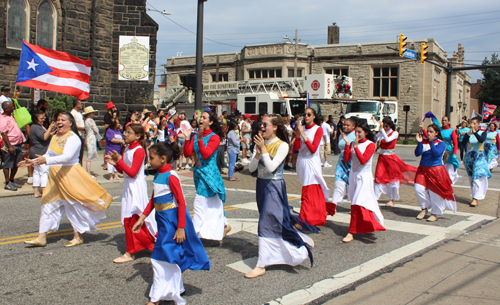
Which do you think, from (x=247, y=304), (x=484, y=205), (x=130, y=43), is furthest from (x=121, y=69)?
(x=247, y=304)

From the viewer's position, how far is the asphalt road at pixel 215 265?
380 cm

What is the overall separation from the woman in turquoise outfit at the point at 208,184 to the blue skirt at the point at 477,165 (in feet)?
19.0

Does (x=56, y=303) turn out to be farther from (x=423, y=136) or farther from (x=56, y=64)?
(x=56, y=64)

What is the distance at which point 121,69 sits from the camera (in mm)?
16656

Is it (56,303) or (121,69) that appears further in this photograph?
(121,69)

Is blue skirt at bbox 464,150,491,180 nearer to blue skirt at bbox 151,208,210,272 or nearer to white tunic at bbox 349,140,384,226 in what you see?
white tunic at bbox 349,140,384,226

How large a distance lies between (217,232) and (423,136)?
14.1 feet

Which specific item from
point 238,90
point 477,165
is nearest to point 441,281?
point 477,165

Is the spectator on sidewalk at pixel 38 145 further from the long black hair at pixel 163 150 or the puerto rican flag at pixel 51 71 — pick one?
the long black hair at pixel 163 150

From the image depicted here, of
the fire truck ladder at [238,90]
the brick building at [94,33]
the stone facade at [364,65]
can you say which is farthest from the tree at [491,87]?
the brick building at [94,33]

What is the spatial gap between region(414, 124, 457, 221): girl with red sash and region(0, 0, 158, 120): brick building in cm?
1224

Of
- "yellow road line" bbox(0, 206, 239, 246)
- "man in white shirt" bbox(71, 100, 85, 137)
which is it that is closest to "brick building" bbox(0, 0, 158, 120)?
"man in white shirt" bbox(71, 100, 85, 137)

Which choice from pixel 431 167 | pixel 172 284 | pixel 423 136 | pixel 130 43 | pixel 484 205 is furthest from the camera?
pixel 130 43

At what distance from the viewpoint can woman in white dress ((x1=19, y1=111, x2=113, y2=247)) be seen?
16.7 ft
